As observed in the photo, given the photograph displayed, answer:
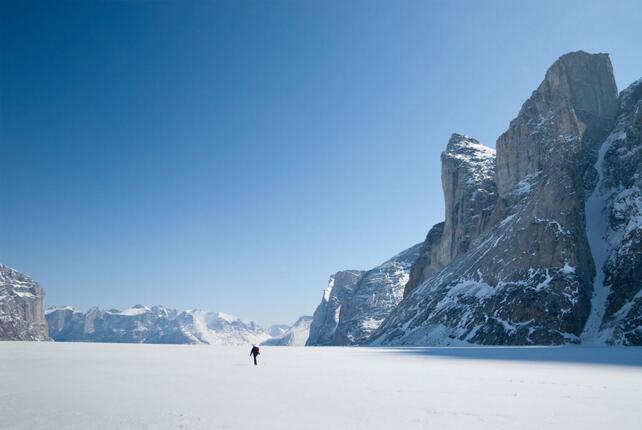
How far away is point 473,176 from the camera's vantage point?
145 meters

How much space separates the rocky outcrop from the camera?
13300 cm

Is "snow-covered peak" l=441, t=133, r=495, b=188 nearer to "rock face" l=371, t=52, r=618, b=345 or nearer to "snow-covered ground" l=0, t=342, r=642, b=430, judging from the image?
"rock face" l=371, t=52, r=618, b=345

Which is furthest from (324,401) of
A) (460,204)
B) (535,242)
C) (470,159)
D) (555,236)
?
(470,159)

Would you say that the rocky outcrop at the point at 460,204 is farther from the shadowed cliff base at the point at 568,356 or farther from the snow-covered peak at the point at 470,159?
the shadowed cliff base at the point at 568,356

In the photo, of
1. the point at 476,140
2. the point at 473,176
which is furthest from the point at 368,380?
the point at 476,140

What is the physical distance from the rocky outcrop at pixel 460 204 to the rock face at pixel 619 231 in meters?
32.0

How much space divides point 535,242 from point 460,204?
53.0 metres

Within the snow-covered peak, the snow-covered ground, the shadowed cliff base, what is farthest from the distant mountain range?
the snow-covered ground

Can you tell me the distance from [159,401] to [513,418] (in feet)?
40.2

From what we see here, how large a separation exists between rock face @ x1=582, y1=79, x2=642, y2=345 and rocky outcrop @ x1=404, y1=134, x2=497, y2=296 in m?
32.0

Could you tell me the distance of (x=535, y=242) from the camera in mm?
88375

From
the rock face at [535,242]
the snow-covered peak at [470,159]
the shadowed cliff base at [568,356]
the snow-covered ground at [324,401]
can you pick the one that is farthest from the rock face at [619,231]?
the snow-covered ground at [324,401]

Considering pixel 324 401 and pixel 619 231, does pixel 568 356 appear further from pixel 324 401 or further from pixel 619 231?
pixel 619 231

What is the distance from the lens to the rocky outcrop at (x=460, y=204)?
133000 millimetres
